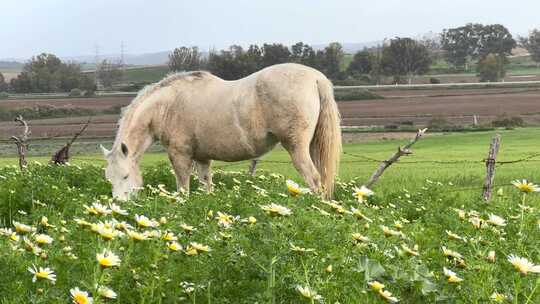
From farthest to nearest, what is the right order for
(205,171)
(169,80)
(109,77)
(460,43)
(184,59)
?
(460,43) → (109,77) → (184,59) → (205,171) → (169,80)

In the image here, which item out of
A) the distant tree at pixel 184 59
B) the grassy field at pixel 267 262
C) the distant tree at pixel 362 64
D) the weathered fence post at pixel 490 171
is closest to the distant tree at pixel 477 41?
the distant tree at pixel 362 64

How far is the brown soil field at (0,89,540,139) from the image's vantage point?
163ft

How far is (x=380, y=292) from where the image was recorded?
3.08m

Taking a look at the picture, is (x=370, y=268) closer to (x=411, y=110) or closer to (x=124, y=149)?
(x=124, y=149)

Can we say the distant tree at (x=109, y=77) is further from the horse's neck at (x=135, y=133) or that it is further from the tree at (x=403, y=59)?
the horse's neck at (x=135, y=133)

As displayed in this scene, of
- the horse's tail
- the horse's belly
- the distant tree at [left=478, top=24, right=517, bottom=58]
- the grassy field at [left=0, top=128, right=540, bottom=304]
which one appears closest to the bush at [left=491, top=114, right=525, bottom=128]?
the horse's tail

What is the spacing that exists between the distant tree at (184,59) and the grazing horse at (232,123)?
96501 millimetres

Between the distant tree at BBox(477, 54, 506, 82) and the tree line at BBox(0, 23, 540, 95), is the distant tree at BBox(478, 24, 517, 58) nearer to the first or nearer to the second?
the tree line at BBox(0, 23, 540, 95)

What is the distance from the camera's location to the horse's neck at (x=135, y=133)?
400 inches

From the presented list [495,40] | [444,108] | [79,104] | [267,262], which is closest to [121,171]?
[267,262]

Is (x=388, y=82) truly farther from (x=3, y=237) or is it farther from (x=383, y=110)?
(x=3, y=237)

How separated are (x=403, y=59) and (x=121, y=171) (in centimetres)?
10065

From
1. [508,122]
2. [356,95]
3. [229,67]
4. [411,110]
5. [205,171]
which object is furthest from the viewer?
[229,67]

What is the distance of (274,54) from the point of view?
9962 centimetres
